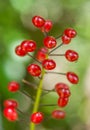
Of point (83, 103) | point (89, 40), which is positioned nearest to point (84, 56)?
point (89, 40)

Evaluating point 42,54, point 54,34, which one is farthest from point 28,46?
point 54,34

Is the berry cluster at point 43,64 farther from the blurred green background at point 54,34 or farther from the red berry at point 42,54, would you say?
the blurred green background at point 54,34

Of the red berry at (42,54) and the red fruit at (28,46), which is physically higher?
the red fruit at (28,46)

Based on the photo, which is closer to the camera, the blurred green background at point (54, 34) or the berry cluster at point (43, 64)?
the berry cluster at point (43, 64)

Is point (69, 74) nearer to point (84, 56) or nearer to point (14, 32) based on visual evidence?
point (14, 32)

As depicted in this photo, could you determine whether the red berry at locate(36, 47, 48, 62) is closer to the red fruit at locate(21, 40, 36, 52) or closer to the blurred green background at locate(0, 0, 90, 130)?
the red fruit at locate(21, 40, 36, 52)

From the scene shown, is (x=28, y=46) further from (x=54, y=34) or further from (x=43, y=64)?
(x=54, y=34)

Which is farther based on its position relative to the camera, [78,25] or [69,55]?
[78,25]

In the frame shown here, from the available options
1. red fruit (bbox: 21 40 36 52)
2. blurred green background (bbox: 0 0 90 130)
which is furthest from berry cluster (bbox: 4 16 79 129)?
blurred green background (bbox: 0 0 90 130)

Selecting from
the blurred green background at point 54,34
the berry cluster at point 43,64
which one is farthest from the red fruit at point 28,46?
the blurred green background at point 54,34
